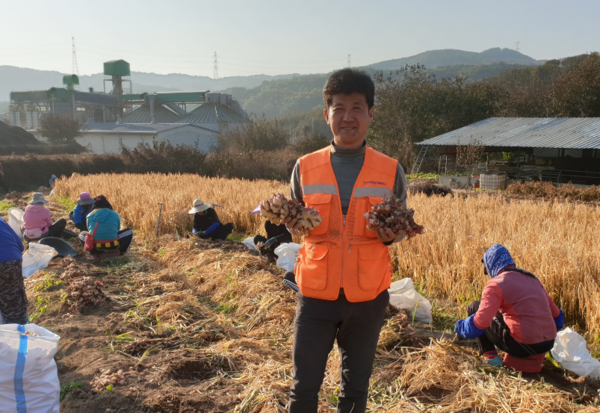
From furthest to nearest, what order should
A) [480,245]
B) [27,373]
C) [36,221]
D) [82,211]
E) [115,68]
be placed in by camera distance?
[115,68] → [82,211] → [36,221] → [480,245] → [27,373]

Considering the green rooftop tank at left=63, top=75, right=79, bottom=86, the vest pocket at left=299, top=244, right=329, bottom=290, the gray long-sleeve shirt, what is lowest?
the vest pocket at left=299, top=244, right=329, bottom=290

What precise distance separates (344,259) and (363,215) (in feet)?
0.77

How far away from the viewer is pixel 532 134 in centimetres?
2195

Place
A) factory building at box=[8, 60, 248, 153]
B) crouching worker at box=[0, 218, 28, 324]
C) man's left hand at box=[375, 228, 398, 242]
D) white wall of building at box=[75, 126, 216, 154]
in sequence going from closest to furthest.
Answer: man's left hand at box=[375, 228, 398, 242], crouching worker at box=[0, 218, 28, 324], white wall of building at box=[75, 126, 216, 154], factory building at box=[8, 60, 248, 153]

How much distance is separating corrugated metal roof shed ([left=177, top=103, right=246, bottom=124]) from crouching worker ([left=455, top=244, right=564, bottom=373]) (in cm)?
5651

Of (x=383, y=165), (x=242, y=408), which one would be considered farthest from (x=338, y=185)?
(x=242, y=408)

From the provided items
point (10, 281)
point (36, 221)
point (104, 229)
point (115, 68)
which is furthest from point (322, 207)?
point (115, 68)

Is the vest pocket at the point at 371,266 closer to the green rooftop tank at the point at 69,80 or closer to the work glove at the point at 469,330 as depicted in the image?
the work glove at the point at 469,330

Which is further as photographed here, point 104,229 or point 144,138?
point 144,138

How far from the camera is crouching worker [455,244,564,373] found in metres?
3.37

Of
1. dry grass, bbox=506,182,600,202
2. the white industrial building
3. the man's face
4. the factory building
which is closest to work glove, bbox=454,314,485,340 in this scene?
the man's face

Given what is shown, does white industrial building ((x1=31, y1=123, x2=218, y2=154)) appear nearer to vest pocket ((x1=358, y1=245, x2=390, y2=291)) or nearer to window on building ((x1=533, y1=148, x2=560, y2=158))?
window on building ((x1=533, y1=148, x2=560, y2=158))

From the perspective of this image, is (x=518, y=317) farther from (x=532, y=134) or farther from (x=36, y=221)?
(x=532, y=134)

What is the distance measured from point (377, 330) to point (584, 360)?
2196 mm
